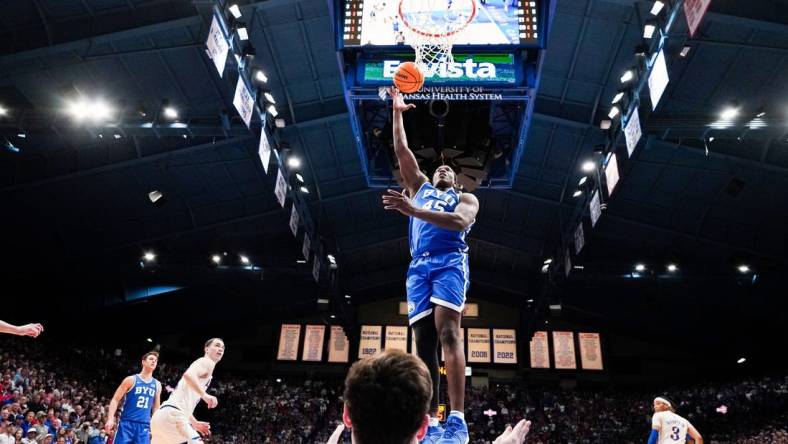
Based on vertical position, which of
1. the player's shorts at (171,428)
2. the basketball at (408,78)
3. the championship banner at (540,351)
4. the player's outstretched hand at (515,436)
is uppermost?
the championship banner at (540,351)

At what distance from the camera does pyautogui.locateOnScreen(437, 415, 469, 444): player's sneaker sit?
9.18 feet

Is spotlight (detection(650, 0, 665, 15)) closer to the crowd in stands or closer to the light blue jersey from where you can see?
the light blue jersey

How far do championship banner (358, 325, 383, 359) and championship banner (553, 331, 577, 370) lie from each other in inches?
Answer: 345

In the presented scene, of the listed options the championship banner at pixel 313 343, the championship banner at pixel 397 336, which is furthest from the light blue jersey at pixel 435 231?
the championship banner at pixel 313 343

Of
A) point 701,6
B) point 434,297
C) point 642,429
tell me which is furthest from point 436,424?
point 642,429

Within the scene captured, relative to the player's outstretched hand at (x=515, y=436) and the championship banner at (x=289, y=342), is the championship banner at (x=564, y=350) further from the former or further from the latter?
the player's outstretched hand at (x=515, y=436)

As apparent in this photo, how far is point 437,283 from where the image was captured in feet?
12.2

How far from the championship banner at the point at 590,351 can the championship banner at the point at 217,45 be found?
78.7ft

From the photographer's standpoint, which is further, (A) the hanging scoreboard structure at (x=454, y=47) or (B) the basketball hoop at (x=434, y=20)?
(A) the hanging scoreboard structure at (x=454, y=47)

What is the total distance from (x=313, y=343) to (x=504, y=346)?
961 centimetres

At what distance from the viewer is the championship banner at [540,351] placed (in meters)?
27.6

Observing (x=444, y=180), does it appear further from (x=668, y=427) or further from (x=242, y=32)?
(x=242, y=32)

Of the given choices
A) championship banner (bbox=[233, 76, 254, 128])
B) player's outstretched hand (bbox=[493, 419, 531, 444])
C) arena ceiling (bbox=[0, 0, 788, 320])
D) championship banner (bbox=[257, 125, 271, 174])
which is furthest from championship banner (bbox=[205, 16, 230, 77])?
player's outstretched hand (bbox=[493, 419, 531, 444])

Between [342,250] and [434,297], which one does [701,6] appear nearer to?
[434,297]
